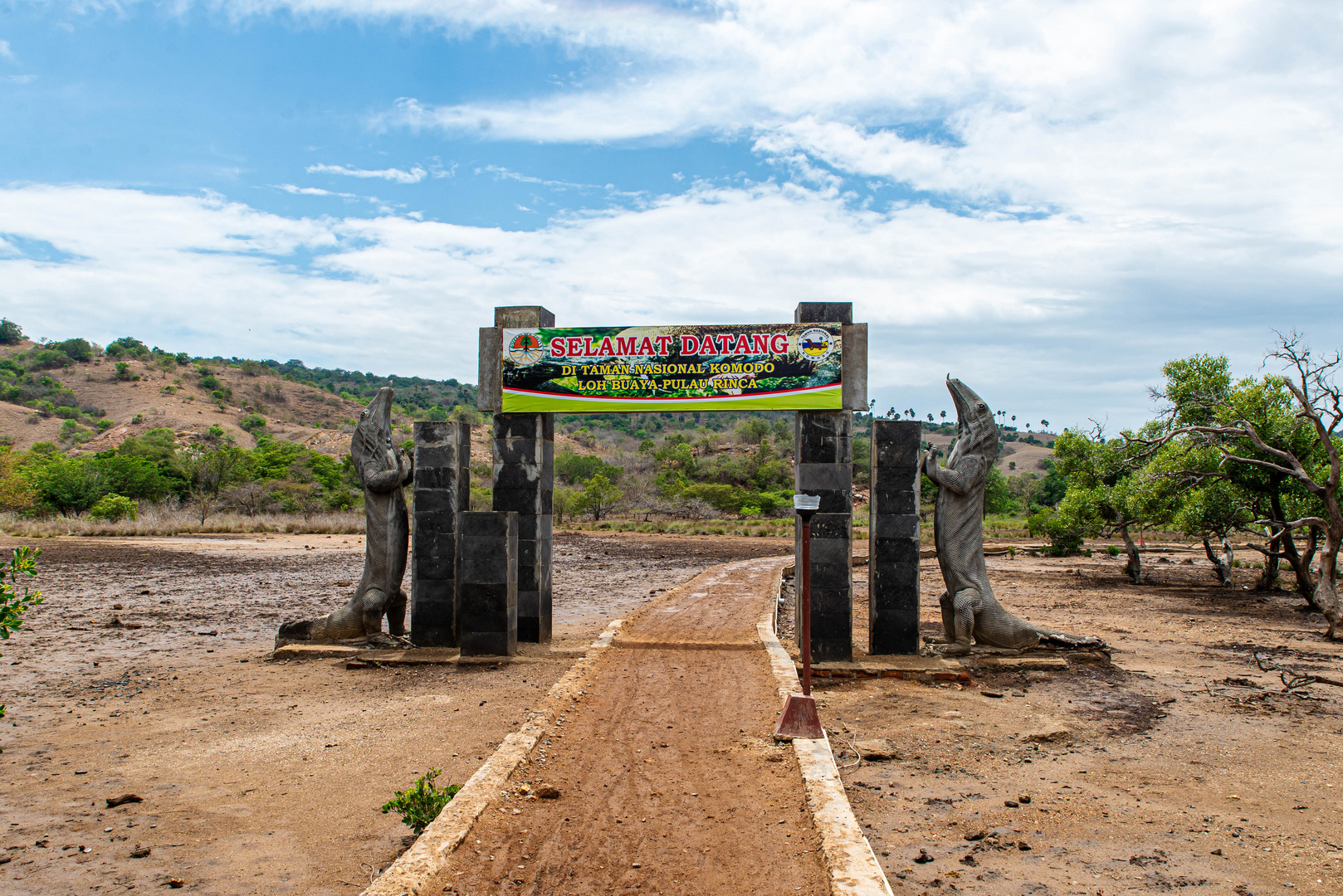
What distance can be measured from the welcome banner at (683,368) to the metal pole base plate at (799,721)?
3.82 metres

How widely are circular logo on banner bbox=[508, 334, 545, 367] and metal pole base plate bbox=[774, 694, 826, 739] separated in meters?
5.39

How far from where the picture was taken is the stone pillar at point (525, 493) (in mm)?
10242

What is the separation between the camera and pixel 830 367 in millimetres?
9484

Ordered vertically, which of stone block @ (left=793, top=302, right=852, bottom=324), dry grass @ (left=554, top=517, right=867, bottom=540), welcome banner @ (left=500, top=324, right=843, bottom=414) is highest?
stone block @ (left=793, top=302, right=852, bottom=324)

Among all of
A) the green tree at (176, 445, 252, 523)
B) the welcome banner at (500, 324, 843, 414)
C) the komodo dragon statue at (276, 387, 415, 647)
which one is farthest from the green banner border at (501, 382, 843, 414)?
the green tree at (176, 445, 252, 523)

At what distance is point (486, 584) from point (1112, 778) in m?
6.50

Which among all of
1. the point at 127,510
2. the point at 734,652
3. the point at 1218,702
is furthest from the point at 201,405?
the point at 1218,702

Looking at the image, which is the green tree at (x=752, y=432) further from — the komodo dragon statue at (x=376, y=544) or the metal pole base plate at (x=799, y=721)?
the metal pole base plate at (x=799, y=721)

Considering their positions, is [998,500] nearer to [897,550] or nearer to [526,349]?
[897,550]

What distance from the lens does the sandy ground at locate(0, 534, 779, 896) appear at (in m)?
4.56

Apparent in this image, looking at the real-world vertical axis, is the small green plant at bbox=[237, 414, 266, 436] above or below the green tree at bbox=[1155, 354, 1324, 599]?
above

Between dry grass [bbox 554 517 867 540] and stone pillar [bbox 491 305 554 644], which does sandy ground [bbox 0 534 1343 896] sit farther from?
dry grass [bbox 554 517 867 540]

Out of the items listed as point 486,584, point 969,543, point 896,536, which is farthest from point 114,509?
point 969,543

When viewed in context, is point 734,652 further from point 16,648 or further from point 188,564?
point 188,564
